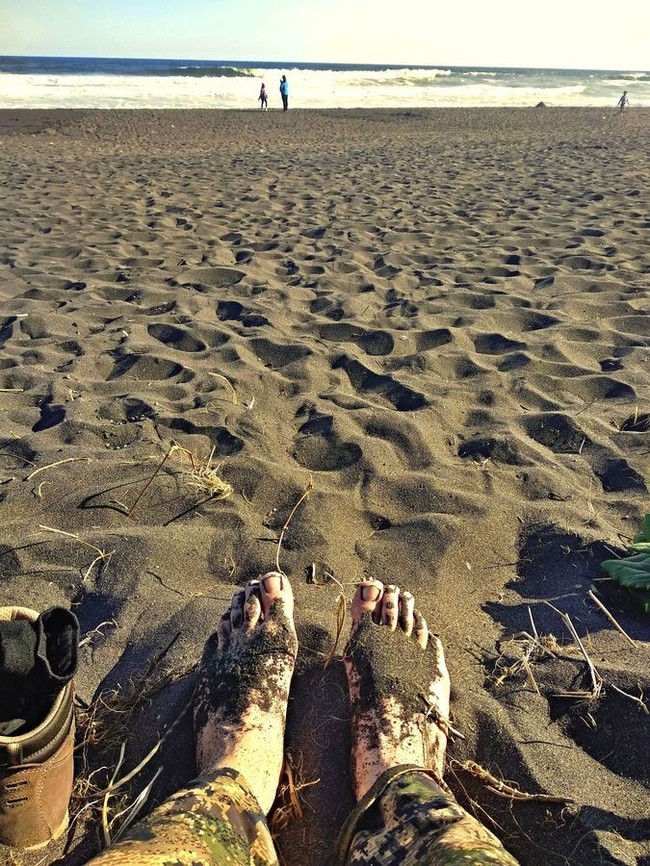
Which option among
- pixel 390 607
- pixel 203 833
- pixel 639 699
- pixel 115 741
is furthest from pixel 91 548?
pixel 639 699

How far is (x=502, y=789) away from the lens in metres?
1.47

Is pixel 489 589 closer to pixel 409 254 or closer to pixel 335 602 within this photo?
pixel 335 602

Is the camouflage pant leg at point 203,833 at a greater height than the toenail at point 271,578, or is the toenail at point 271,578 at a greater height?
the camouflage pant leg at point 203,833

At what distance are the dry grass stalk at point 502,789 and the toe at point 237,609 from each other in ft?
2.24

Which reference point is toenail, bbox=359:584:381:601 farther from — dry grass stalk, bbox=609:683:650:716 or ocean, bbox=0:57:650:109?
ocean, bbox=0:57:650:109

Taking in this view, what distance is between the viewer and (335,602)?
2.03 metres

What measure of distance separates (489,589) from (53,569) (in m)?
1.39

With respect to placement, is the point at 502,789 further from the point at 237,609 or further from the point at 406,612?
the point at 237,609

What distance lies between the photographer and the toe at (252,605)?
1.84 metres

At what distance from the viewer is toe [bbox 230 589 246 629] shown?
1.87 m

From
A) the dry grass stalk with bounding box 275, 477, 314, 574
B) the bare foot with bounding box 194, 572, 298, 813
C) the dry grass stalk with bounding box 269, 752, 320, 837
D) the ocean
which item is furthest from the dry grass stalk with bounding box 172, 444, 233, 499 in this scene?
the ocean

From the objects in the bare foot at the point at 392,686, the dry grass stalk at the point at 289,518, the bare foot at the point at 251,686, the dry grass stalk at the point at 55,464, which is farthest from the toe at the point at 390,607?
A: the dry grass stalk at the point at 55,464

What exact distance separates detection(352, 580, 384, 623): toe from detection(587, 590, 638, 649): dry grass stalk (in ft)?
2.03

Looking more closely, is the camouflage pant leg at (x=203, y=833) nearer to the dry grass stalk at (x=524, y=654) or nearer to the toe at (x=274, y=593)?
the toe at (x=274, y=593)
